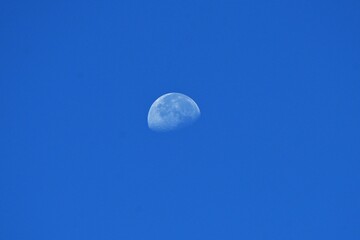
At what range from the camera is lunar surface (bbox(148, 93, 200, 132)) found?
8.25 feet

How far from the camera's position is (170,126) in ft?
8.41

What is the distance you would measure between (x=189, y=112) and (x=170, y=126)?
25 centimetres

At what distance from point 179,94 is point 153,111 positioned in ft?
1.11

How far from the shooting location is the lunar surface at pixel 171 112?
8.25 ft

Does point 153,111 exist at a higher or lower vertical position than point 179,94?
lower

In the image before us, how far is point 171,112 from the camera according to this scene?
2527 millimetres

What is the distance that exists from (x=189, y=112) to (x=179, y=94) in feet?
0.74

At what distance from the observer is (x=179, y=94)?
8.54ft

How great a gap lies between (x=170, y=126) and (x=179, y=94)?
36 centimetres

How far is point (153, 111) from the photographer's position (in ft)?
8.28

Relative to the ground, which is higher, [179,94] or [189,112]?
[179,94]

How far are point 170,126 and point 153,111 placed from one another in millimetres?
240

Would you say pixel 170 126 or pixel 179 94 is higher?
pixel 179 94

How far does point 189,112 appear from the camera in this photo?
2.56 meters
